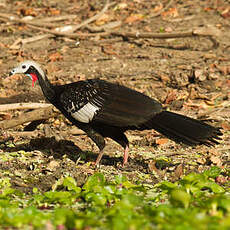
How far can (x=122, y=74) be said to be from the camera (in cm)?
925

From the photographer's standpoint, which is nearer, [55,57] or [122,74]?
[122,74]

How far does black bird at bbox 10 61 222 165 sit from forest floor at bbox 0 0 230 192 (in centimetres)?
42

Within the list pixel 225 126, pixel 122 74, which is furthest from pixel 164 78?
pixel 225 126

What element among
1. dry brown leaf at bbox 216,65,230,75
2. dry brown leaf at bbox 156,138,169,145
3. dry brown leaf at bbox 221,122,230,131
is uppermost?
dry brown leaf at bbox 216,65,230,75

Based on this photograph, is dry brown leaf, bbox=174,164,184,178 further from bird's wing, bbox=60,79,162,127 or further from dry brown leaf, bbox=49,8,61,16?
dry brown leaf, bbox=49,8,61,16

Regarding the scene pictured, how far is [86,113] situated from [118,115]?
1.28ft

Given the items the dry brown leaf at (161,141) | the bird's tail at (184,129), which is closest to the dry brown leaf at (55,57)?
the dry brown leaf at (161,141)

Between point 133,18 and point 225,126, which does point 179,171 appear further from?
point 133,18

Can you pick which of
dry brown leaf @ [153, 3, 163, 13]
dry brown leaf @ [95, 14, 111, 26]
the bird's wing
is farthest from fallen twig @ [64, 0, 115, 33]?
the bird's wing

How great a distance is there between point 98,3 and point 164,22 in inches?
90.2

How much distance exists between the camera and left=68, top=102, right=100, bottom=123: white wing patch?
5.71m

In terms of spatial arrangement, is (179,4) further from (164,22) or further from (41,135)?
(41,135)

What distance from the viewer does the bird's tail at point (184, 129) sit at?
554 cm

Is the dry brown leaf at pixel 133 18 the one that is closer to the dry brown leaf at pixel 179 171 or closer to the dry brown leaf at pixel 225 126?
the dry brown leaf at pixel 225 126
